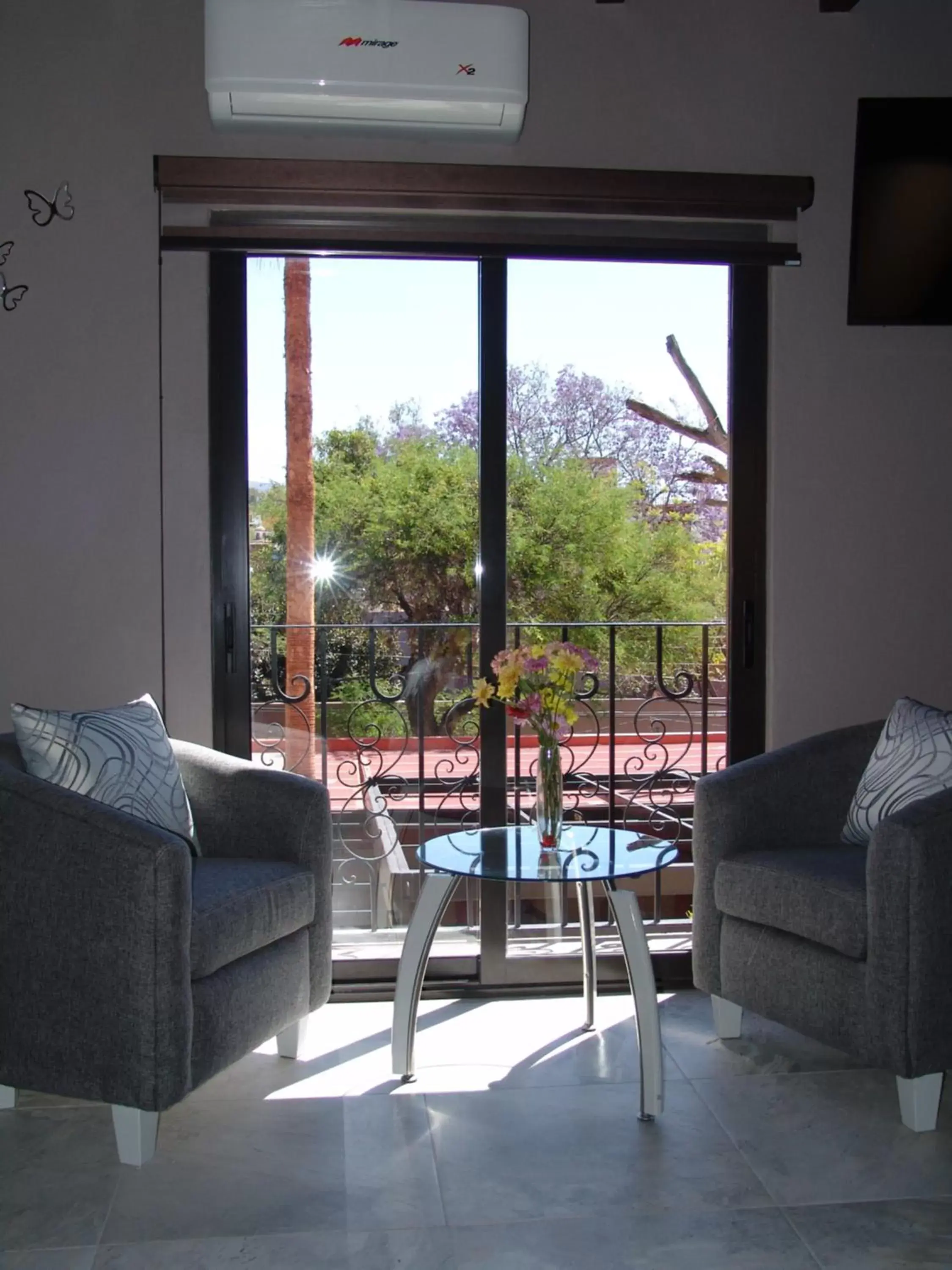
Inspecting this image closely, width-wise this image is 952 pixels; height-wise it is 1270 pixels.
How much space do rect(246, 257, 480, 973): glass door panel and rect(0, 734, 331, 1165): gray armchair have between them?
0.90 metres

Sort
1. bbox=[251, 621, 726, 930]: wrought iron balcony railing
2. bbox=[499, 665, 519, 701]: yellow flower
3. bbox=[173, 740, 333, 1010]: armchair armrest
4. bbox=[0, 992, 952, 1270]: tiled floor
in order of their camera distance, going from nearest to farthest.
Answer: bbox=[0, 992, 952, 1270]: tiled floor → bbox=[499, 665, 519, 701]: yellow flower → bbox=[173, 740, 333, 1010]: armchair armrest → bbox=[251, 621, 726, 930]: wrought iron balcony railing

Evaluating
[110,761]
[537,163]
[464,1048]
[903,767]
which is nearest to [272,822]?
[110,761]

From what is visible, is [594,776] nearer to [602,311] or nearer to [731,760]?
[731,760]

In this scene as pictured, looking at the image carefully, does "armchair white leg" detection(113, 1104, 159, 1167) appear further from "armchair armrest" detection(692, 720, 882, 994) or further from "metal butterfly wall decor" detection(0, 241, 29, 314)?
"metal butterfly wall decor" detection(0, 241, 29, 314)

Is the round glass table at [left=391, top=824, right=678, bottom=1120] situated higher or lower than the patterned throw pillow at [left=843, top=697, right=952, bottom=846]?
lower

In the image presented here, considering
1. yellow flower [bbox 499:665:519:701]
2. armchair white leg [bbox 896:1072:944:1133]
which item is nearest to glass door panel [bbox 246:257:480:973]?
yellow flower [bbox 499:665:519:701]

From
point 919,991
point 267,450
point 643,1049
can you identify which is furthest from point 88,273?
point 919,991

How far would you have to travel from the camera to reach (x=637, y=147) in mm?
3258

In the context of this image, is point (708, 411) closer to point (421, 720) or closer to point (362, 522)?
point (362, 522)

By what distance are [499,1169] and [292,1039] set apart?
2.36 ft

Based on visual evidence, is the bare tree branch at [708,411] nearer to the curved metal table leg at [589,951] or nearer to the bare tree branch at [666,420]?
the bare tree branch at [666,420]

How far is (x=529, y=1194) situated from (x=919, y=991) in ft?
2.80

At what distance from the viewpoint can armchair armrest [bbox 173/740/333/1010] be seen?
8.99ft

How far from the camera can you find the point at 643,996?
2484 millimetres
